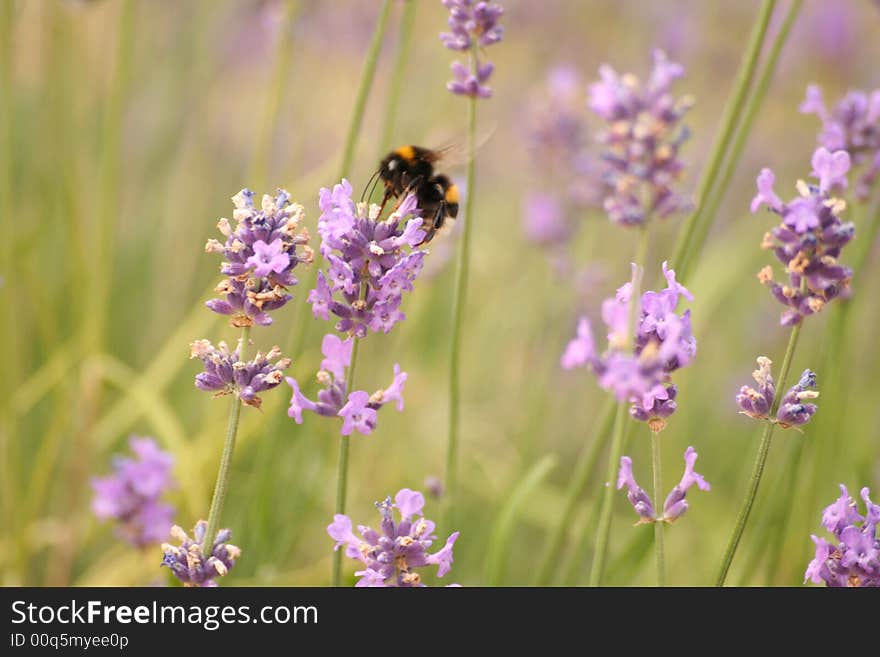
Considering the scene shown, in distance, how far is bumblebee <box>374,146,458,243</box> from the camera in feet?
5.54

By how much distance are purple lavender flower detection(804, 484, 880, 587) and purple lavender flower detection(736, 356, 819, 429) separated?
87mm

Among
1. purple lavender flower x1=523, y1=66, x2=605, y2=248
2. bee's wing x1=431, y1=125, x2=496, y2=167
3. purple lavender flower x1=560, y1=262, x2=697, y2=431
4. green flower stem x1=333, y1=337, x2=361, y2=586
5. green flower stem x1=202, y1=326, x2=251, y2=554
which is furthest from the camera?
purple lavender flower x1=523, y1=66, x2=605, y2=248

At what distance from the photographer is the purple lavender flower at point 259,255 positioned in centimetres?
102

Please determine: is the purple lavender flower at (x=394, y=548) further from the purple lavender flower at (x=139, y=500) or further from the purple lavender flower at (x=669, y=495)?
the purple lavender flower at (x=139, y=500)

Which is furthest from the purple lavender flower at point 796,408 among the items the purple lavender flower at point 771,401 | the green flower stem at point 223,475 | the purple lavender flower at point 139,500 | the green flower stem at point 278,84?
the green flower stem at point 278,84

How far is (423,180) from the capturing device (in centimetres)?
170

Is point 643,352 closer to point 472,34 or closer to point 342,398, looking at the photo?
point 342,398

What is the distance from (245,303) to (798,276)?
2.01 ft

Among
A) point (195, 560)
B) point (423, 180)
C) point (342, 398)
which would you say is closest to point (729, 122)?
point (423, 180)

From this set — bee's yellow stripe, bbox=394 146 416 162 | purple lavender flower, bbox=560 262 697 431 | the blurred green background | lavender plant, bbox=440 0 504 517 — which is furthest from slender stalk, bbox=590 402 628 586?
bee's yellow stripe, bbox=394 146 416 162

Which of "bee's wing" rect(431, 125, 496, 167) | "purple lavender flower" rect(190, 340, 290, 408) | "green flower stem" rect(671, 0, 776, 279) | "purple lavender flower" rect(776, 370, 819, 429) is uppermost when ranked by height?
"bee's wing" rect(431, 125, 496, 167)

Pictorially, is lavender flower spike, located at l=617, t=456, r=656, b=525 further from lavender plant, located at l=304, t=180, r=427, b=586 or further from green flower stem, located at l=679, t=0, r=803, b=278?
green flower stem, located at l=679, t=0, r=803, b=278

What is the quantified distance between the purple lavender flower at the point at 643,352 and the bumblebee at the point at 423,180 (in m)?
0.70

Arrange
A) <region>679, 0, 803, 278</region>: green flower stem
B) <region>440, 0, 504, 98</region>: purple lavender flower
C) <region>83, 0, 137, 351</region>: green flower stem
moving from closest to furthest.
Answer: <region>440, 0, 504, 98</region>: purple lavender flower → <region>679, 0, 803, 278</region>: green flower stem → <region>83, 0, 137, 351</region>: green flower stem
